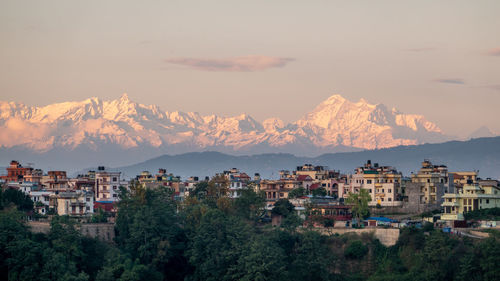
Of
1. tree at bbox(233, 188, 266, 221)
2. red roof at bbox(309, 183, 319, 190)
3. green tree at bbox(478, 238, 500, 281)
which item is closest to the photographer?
green tree at bbox(478, 238, 500, 281)

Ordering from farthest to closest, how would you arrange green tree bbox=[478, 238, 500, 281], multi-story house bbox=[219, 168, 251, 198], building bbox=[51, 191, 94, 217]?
1. multi-story house bbox=[219, 168, 251, 198]
2. building bbox=[51, 191, 94, 217]
3. green tree bbox=[478, 238, 500, 281]

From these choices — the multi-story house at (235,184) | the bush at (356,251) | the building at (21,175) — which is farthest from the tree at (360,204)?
the building at (21,175)

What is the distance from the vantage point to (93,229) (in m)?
66.6

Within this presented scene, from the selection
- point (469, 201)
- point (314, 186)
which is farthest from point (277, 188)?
point (469, 201)

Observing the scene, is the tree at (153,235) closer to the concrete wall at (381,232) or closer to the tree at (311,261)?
the tree at (311,261)

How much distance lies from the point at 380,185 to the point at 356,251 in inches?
694

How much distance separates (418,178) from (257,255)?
26.0m

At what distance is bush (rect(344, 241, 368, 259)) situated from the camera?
64.4 meters

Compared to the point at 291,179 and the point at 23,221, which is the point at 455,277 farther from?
the point at 291,179

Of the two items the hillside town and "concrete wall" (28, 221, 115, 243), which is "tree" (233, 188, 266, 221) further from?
"concrete wall" (28, 221, 115, 243)

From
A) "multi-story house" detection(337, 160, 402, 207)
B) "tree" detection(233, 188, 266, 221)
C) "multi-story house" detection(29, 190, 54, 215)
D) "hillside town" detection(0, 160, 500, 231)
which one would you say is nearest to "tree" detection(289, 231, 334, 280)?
"hillside town" detection(0, 160, 500, 231)

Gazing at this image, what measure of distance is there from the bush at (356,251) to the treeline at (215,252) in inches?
2.9

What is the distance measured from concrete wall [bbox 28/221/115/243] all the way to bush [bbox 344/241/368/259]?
18.2 metres

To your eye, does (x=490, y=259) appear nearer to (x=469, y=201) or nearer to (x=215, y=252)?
(x=469, y=201)
